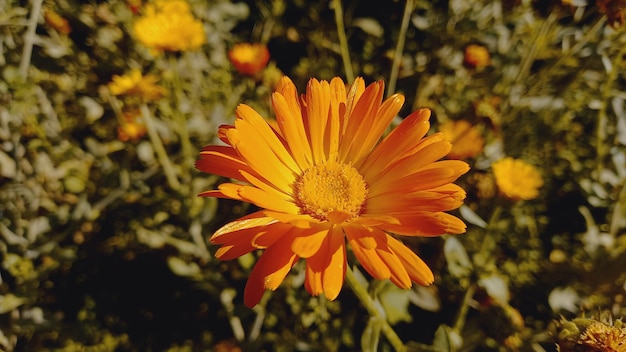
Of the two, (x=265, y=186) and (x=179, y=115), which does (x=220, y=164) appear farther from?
(x=179, y=115)

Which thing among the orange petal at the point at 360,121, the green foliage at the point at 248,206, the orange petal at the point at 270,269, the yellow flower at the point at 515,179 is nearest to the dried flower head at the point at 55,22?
the green foliage at the point at 248,206

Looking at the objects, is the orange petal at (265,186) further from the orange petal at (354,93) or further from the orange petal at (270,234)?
the orange petal at (354,93)

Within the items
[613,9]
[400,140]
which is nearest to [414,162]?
[400,140]

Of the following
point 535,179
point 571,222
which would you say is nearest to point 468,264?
point 535,179

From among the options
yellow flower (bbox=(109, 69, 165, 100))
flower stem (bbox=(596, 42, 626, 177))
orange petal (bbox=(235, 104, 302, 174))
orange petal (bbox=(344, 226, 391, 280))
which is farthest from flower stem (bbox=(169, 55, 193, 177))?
flower stem (bbox=(596, 42, 626, 177))

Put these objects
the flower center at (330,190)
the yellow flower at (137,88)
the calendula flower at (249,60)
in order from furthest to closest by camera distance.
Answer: the calendula flower at (249,60) → the yellow flower at (137,88) → the flower center at (330,190)

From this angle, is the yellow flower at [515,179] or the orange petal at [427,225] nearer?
the orange petal at [427,225]

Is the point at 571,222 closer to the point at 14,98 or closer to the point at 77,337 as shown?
the point at 77,337
